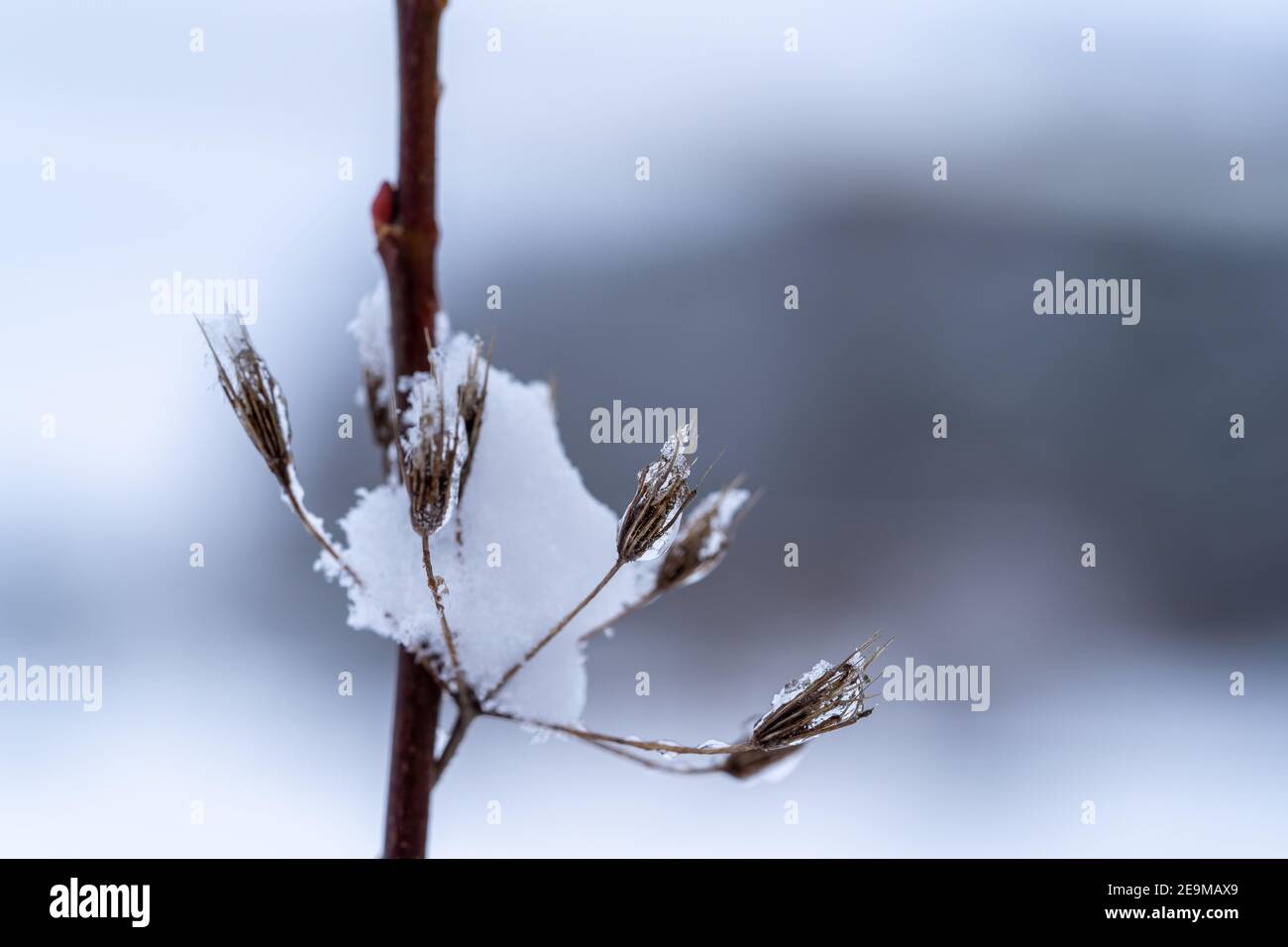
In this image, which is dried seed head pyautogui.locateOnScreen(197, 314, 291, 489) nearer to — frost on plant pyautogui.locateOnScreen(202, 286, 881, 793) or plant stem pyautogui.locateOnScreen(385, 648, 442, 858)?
frost on plant pyautogui.locateOnScreen(202, 286, 881, 793)

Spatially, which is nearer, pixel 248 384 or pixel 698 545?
pixel 248 384

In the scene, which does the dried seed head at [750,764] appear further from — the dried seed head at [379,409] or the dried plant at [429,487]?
the dried seed head at [379,409]

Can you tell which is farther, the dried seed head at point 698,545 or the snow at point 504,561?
the dried seed head at point 698,545

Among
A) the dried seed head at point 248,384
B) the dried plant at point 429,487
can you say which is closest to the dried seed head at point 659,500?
the dried plant at point 429,487

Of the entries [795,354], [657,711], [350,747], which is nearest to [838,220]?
[795,354]

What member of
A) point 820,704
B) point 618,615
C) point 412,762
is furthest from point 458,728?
point 820,704

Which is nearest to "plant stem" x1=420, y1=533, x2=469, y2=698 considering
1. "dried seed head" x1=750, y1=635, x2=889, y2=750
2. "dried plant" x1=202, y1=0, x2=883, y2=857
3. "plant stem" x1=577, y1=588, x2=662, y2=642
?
"dried plant" x1=202, y1=0, x2=883, y2=857

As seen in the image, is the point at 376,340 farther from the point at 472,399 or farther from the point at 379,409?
the point at 472,399
